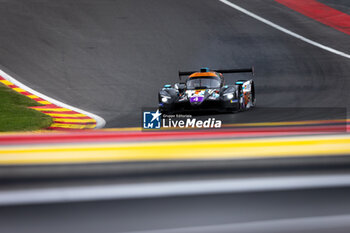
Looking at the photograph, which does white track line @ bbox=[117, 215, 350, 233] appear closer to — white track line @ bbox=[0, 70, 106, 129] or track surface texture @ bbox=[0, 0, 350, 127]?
track surface texture @ bbox=[0, 0, 350, 127]

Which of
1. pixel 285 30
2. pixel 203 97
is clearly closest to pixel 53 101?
pixel 203 97

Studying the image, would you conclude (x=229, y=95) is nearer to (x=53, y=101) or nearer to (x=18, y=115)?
(x=18, y=115)

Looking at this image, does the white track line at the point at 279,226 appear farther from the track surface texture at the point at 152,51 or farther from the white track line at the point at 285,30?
the white track line at the point at 285,30

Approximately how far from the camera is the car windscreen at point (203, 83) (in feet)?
31.3

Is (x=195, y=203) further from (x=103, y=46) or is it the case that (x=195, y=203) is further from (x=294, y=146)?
(x=103, y=46)

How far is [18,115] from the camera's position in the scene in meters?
8.70

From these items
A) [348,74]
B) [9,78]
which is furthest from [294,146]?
[348,74]

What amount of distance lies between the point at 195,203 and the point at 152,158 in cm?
26

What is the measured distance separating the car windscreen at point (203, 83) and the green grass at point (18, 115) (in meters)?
2.93

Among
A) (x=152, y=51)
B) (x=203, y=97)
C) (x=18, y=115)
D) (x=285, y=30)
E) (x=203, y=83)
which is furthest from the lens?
(x=285, y=30)

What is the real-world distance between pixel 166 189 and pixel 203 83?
7.75 m

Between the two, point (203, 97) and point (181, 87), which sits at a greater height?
Answer: point (181, 87)

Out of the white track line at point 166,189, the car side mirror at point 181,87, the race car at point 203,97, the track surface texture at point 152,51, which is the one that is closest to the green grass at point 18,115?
the track surface texture at point 152,51

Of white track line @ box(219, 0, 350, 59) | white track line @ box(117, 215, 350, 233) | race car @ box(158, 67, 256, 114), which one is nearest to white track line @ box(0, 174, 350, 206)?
white track line @ box(117, 215, 350, 233)
